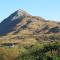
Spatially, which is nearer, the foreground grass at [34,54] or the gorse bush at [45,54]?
the gorse bush at [45,54]

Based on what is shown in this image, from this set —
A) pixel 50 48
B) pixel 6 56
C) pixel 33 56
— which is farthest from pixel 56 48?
pixel 6 56

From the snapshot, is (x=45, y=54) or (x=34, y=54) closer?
(x=45, y=54)

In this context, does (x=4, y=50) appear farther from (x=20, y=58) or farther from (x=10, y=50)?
(x=20, y=58)

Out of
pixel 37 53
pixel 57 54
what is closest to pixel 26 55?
pixel 37 53

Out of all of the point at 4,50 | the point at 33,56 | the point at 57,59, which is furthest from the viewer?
the point at 4,50

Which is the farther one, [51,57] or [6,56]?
[6,56]

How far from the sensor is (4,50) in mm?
82312

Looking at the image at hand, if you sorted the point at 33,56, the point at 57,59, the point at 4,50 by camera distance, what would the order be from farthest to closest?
the point at 4,50 < the point at 33,56 < the point at 57,59

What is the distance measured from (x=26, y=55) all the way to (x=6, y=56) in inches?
220

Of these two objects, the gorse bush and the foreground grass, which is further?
the foreground grass

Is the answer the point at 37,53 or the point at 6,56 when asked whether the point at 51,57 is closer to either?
the point at 37,53

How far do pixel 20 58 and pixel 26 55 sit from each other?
343cm

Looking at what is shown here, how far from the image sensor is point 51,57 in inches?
2872

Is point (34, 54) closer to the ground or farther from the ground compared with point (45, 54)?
closer to the ground
